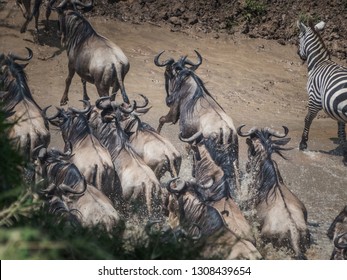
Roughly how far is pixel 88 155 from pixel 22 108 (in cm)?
131

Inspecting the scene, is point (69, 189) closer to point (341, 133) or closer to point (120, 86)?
point (120, 86)

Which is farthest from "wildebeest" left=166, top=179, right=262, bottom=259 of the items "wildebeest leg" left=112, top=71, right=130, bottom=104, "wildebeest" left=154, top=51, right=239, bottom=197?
"wildebeest leg" left=112, top=71, right=130, bottom=104

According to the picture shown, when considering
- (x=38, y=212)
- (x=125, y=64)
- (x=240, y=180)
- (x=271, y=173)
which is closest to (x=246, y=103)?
(x=125, y=64)

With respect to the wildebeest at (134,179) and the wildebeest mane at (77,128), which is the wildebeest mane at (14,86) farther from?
the wildebeest at (134,179)

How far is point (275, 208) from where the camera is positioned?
8.96 metres

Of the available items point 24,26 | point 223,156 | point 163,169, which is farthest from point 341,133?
point 24,26

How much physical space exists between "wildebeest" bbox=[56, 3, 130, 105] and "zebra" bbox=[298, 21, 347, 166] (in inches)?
125

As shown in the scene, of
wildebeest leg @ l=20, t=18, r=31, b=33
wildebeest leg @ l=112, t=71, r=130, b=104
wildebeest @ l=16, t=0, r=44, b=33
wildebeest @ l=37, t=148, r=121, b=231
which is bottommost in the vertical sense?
wildebeest leg @ l=20, t=18, r=31, b=33

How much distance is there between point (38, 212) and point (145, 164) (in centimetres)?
389

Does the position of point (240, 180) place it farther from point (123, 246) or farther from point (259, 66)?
point (259, 66)

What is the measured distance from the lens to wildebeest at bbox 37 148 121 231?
7945mm

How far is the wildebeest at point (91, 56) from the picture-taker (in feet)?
41.0

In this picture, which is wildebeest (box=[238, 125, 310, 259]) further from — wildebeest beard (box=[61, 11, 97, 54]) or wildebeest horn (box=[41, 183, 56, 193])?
wildebeest beard (box=[61, 11, 97, 54])

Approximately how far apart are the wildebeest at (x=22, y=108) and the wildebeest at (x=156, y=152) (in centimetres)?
108
